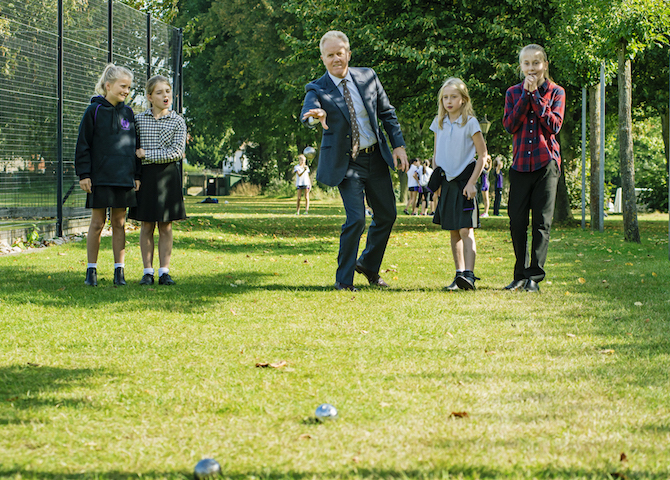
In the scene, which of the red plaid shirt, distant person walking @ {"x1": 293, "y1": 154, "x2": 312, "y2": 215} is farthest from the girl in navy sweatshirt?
distant person walking @ {"x1": 293, "y1": 154, "x2": 312, "y2": 215}

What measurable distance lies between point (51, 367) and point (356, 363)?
1637mm

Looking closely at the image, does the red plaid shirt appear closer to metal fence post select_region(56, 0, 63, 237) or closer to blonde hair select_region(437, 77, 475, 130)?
blonde hair select_region(437, 77, 475, 130)

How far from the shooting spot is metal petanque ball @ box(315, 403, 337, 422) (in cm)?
320

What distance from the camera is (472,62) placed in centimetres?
1656

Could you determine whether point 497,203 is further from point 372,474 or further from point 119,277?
point 372,474

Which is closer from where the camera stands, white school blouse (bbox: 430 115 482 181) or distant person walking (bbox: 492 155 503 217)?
white school blouse (bbox: 430 115 482 181)

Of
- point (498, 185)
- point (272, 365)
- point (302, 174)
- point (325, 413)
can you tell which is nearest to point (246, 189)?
point (498, 185)

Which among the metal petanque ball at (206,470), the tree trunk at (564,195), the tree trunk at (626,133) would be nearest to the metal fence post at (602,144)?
the tree trunk at (564,195)

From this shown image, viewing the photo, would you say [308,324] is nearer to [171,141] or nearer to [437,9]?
[171,141]

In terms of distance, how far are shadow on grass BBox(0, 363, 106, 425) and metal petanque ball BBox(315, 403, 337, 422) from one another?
3.58ft

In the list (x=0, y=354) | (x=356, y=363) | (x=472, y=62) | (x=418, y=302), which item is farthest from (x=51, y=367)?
(x=472, y=62)

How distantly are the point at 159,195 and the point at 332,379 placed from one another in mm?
4107

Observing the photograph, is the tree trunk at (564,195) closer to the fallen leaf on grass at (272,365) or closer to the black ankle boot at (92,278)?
the black ankle boot at (92,278)

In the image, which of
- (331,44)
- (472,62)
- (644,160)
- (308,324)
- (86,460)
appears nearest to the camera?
(86,460)
